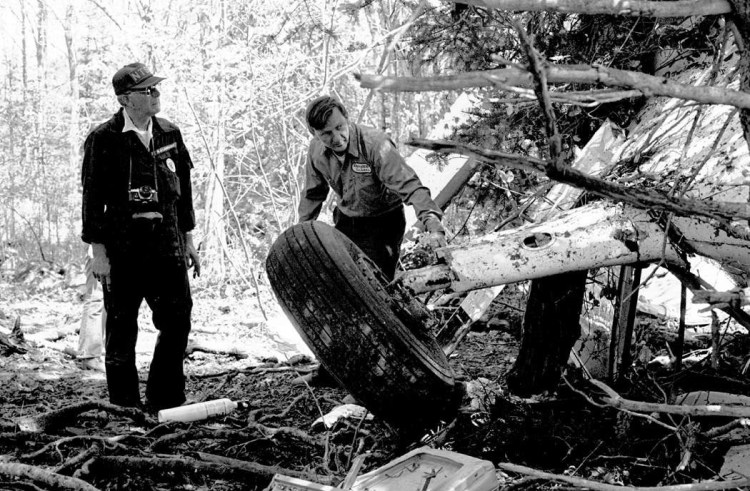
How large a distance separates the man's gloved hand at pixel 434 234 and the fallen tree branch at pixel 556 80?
1.88 metres

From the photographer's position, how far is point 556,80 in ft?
4.69

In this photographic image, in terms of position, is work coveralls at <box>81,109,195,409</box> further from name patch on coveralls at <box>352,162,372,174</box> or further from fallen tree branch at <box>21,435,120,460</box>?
name patch on coveralls at <box>352,162,372,174</box>

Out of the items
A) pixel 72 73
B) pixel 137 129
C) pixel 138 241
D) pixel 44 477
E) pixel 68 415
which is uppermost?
pixel 72 73

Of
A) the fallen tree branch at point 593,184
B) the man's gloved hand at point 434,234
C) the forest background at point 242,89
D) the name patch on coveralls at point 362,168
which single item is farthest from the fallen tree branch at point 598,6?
the forest background at point 242,89

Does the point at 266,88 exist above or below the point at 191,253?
above

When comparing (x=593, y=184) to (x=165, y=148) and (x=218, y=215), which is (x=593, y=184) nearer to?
(x=165, y=148)

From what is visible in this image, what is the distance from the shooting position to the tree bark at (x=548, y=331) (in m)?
3.58

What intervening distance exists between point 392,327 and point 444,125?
2.87 m

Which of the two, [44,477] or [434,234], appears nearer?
[44,477]

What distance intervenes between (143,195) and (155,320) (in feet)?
2.37

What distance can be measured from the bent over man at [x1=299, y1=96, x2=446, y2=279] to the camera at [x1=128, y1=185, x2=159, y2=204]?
90 cm

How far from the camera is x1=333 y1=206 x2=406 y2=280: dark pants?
4484mm

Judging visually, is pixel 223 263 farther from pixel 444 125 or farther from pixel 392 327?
pixel 392 327

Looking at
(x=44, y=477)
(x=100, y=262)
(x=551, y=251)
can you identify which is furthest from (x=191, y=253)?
(x=551, y=251)
